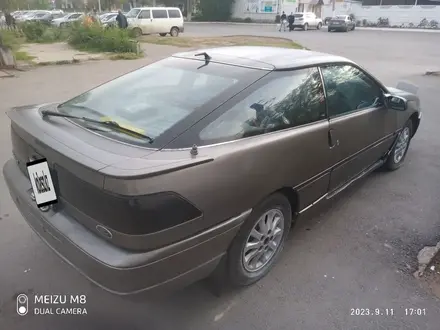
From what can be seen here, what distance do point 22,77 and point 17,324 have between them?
9836mm

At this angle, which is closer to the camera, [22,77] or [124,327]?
[124,327]

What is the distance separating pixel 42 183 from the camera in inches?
86.9

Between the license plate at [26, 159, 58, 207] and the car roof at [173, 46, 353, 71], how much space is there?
147 centimetres

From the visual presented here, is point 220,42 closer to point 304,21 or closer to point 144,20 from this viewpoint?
point 144,20

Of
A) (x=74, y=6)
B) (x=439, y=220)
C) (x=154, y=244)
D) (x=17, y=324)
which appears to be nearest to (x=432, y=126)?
(x=439, y=220)

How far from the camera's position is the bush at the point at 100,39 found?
16297mm

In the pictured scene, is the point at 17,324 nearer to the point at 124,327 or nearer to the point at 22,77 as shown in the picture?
the point at 124,327

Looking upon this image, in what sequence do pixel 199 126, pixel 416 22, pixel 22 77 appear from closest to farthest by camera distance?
pixel 199 126, pixel 22 77, pixel 416 22

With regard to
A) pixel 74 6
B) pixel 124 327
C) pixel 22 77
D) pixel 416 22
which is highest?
pixel 74 6

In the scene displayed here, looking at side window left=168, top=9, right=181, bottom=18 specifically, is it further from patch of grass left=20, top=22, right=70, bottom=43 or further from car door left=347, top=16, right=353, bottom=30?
car door left=347, top=16, right=353, bottom=30

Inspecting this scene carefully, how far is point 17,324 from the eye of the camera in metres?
2.29

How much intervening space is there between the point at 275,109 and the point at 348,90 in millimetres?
1111

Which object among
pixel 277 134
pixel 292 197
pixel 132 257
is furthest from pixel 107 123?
pixel 292 197

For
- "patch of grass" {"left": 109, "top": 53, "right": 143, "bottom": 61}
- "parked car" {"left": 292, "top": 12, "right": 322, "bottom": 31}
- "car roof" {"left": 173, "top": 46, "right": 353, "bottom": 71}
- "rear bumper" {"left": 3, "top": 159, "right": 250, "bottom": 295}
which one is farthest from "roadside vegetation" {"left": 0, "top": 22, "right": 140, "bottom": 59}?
"parked car" {"left": 292, "top": 12, "right": 322, "bottom": 31}
